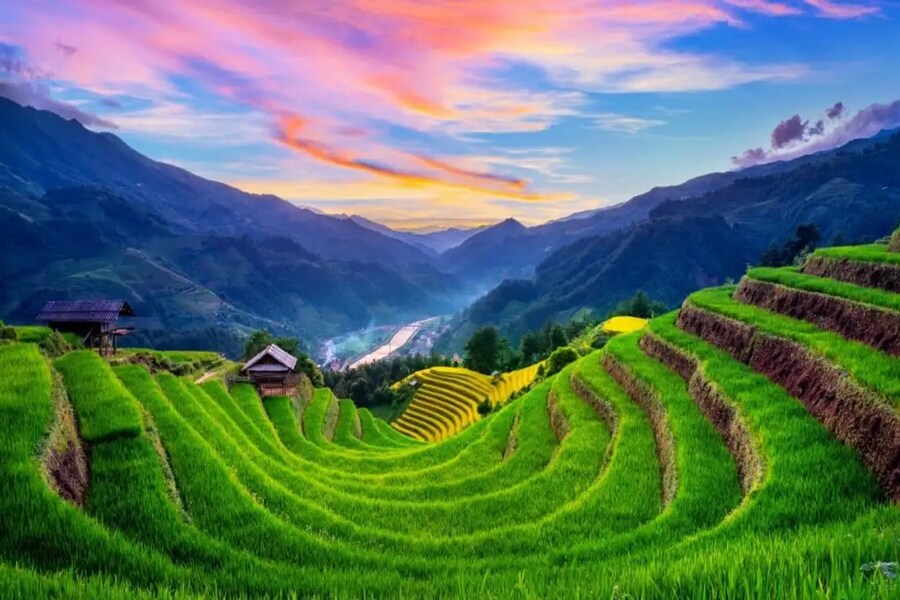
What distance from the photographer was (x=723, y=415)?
11.1 metres

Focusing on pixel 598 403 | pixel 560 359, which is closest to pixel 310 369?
pixel 560 359

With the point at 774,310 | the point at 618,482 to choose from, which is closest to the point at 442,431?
the point at 774,310

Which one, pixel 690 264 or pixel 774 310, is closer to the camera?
pixel 774 310

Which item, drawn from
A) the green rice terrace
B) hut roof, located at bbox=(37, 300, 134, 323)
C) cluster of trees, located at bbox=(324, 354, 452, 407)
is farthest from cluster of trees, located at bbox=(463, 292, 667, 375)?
the green rice terrace

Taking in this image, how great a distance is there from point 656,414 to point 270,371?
2279 centimetres

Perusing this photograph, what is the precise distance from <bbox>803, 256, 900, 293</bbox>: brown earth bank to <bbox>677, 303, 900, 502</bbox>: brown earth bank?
329cm

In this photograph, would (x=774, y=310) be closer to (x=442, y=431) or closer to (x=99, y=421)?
(x=99, y=421)

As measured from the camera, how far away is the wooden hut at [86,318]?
75.0ft

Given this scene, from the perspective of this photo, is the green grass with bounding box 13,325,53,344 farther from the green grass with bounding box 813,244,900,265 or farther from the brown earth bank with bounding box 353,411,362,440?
the green grass with bounding box 813,244,900,265

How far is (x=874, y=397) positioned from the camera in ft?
25.8

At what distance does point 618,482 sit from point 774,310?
9.08m

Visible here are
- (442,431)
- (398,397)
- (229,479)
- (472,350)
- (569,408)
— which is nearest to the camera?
(229,479)

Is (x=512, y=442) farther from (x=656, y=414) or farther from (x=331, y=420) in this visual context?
(x=331, y=420)

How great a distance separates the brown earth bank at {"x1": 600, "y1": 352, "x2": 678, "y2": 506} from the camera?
9828 mm
